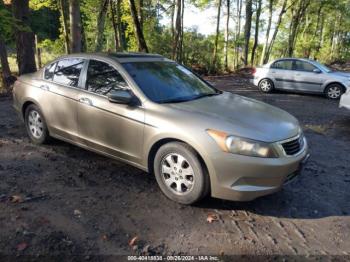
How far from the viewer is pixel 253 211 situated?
166 inches

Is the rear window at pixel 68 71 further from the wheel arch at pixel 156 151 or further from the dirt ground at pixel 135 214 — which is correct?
the wheel arch at pixel 156 151

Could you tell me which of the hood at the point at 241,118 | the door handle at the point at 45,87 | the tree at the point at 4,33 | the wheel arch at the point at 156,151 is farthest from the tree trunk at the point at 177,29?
the wheel arch at the point at 156,151

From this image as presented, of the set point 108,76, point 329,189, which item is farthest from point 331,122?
point 108,76

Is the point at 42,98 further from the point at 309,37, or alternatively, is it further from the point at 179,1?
the point at 309,37

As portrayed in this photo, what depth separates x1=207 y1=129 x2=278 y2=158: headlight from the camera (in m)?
3.81

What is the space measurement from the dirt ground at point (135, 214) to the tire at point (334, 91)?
7.58 metres

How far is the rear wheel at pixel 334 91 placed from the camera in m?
12.5

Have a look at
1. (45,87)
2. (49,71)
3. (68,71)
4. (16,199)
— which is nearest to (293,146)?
(16,199)

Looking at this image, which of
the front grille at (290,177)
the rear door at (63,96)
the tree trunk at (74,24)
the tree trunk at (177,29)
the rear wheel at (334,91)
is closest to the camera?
the front grille at (290,177)

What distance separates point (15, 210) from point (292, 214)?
3170 mm

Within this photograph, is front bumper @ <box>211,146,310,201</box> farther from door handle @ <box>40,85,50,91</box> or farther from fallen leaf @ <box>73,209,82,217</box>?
door handle @ <box>40,85,50,91</box>

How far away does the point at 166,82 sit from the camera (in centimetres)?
495

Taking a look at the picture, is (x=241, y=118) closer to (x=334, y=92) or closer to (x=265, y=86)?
(x=334, y=92)

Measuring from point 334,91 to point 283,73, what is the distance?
76.5 inches
